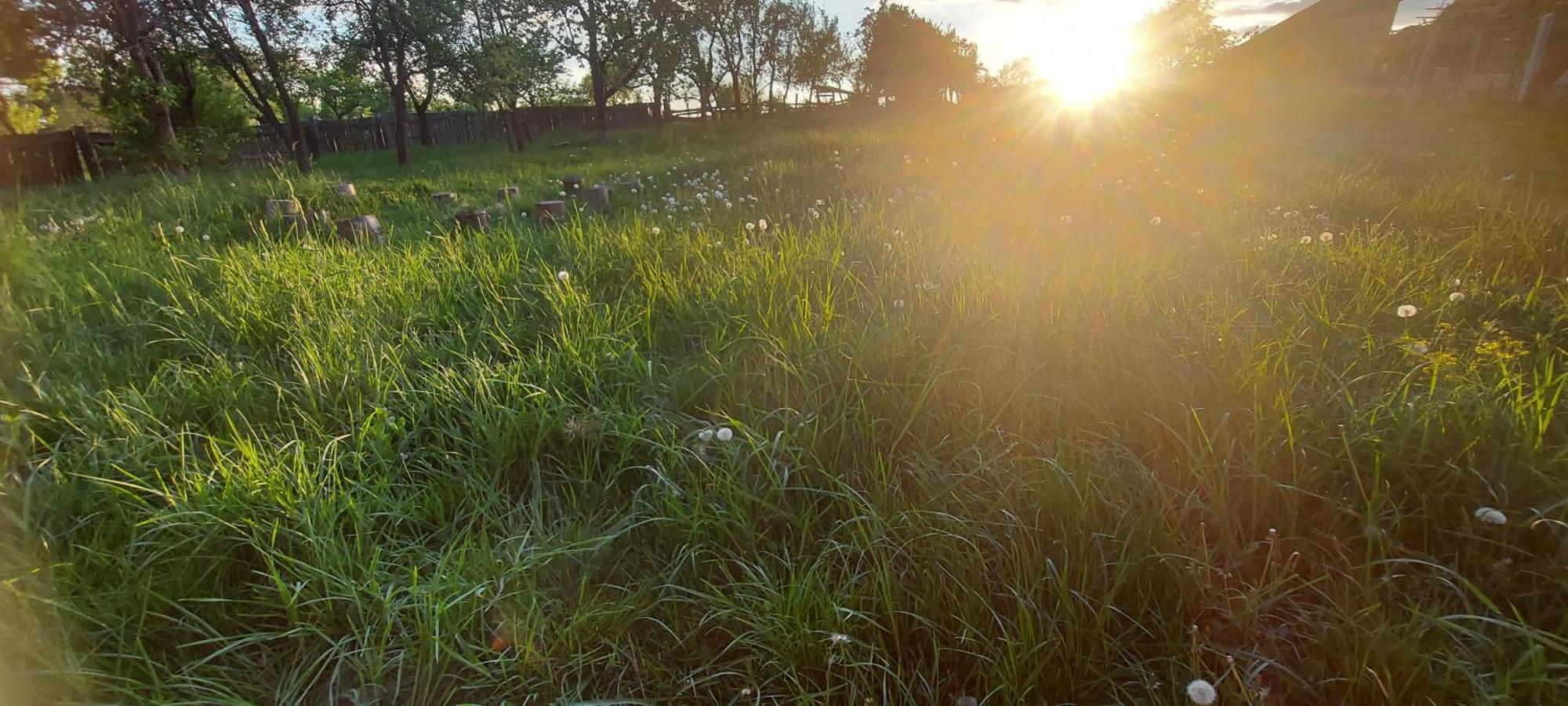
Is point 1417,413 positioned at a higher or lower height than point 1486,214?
lower


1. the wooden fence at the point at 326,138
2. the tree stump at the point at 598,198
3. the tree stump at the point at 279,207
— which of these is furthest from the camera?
the wooden fence at the point at 326,138

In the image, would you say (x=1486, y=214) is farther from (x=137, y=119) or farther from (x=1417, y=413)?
(x=137, y=119)

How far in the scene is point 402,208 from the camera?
6.52 metres

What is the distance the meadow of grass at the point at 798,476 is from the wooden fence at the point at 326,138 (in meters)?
7.55

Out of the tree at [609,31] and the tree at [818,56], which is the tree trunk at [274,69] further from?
the tree at [818,56]

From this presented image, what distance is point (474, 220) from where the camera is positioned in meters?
5.12

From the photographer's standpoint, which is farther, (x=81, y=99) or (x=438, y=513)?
(x=81, y=99)

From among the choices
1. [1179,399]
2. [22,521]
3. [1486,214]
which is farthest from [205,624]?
[1486,214]

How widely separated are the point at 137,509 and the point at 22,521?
20 centimetres

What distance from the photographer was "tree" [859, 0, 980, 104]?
31.8m

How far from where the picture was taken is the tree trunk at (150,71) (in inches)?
354

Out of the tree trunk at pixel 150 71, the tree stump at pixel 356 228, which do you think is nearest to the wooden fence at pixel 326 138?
the tree trunk at pixel 150 71

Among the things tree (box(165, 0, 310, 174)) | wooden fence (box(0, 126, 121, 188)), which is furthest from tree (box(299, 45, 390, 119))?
wooden fence (box(0, 126, 121, 188))

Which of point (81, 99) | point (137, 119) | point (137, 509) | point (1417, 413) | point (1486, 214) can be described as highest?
point (81, 99)
